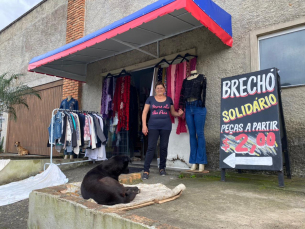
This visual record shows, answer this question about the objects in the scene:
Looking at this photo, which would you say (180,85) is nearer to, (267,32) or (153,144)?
(153,144)

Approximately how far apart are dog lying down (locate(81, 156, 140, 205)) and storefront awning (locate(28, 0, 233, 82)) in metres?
2.53

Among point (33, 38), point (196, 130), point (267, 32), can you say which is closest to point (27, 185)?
point (196, 130)

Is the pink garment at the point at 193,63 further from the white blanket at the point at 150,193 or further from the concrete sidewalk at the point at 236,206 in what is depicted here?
the white blanket at the point at 150,193

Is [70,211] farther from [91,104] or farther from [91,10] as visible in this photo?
[91,10]

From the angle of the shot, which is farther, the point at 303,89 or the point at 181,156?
the point at 181,156

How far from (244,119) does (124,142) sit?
4305mm

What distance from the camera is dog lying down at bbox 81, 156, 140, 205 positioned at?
2.70 m

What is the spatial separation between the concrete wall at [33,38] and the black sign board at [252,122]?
7.65 metres

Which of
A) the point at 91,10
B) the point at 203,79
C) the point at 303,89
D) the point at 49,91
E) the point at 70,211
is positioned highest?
the point at 91,10

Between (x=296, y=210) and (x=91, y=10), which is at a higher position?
(x=91, y=10)

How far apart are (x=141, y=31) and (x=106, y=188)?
3.74 meters

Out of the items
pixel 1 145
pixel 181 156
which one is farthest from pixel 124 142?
pixel 1 145

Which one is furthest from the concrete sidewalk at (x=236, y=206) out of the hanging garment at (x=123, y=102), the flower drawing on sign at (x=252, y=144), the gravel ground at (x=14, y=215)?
the hanging garment at (x=123, y=102)

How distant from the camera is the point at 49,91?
999 cm
